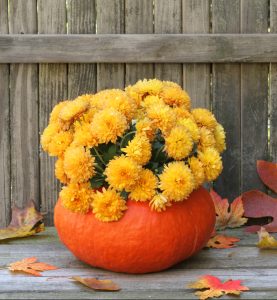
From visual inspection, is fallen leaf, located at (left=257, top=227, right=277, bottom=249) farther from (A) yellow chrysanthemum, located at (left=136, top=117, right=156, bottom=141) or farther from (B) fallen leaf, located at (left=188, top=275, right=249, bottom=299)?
(A) yellow chrysanthemum, located at (left=136, top=117, right=156, bottom=141)

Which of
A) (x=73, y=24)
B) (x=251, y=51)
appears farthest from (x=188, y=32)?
(x=73, y=24)

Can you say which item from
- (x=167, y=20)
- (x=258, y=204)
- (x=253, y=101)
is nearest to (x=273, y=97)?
(x=253, y=101)

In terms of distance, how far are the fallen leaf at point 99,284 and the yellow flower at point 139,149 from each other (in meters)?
0.42

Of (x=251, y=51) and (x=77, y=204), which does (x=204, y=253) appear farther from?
(x=251, y=51)

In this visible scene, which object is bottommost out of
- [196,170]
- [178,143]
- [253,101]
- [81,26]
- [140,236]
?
[140,236]

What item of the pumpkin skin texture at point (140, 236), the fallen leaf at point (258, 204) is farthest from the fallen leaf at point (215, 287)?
the fallen leaf at point (258, 204)

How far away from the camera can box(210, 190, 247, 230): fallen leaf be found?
2.88m

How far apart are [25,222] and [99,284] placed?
0.91 meters

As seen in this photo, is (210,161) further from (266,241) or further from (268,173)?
(268,173)

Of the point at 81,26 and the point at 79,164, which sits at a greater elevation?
the point at 81,26

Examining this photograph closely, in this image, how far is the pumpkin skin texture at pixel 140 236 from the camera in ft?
7.01

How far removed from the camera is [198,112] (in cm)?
245

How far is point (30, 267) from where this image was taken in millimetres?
2281

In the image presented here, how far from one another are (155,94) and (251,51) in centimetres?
73
